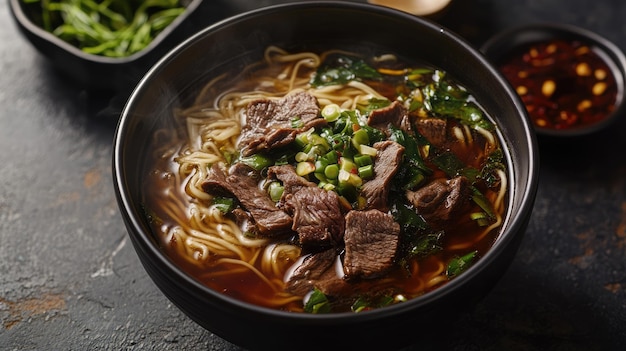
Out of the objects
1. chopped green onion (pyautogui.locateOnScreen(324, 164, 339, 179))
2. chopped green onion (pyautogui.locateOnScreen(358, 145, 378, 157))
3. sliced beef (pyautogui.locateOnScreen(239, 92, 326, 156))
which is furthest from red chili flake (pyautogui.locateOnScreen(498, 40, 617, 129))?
chopped green onion (pyautogui.locateOnScreen(324, 164, 339, 179))

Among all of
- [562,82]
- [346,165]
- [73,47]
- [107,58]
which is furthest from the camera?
[562,82]

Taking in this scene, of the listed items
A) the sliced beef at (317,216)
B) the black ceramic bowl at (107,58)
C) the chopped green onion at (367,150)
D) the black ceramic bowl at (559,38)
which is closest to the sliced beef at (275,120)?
the chopped green onion at (367,150)

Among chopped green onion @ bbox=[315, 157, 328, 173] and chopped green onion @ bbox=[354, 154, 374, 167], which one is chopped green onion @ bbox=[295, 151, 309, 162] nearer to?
chopped green onion @ bbox=[315, 157, 328, 173]

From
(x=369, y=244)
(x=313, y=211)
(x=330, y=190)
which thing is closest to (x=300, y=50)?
(x=330, y=190)

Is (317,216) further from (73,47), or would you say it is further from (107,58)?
(73,47)

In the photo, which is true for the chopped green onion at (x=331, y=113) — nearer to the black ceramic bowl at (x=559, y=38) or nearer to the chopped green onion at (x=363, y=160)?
the chopped green onion at (x=363, y=160)

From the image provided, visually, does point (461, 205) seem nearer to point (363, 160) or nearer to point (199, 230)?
point (363, 160)
